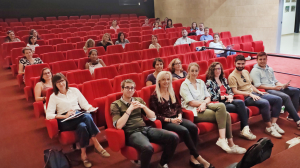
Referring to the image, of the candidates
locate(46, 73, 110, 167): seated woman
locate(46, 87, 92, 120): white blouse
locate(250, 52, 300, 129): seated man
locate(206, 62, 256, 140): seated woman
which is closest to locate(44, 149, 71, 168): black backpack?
locate(46, 73, 110, 167): seated woman

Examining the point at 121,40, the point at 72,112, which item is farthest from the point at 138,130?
the point at 121,40

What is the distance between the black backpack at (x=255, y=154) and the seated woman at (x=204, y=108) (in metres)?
0.68

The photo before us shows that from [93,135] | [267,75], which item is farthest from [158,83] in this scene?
[267,75]

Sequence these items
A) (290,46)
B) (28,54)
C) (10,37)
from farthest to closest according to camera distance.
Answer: (290,46)
(10,37)
(28,54)

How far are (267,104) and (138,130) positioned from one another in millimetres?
1318

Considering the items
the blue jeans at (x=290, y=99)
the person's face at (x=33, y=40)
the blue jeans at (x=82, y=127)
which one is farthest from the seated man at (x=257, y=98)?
the person's face at (x=33, y=40)

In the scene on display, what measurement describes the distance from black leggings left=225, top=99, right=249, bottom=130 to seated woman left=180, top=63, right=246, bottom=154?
159mm

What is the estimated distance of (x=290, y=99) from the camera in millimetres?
2492

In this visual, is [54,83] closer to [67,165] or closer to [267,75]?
[67,165]

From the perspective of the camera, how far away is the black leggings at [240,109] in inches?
88.4

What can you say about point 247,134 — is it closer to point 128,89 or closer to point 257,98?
point 257,98

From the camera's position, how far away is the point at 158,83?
6.75ft

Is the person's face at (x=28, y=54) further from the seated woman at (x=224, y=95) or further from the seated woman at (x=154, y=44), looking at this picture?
the seated woman at (x=224, y=95)

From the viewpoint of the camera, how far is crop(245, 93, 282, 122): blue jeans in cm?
236
